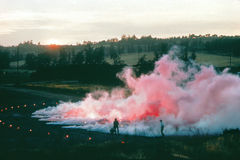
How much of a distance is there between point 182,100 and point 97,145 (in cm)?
1485

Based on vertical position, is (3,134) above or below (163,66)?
below

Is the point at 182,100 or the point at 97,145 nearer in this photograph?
the point at 97,145

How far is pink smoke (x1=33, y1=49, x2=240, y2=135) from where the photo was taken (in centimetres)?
3706

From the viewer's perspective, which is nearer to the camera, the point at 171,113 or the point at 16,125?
the point at 171,113

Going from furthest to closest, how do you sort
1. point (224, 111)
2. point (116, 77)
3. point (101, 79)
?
point (101, 79) → point (116, 77) → point (224, 111)

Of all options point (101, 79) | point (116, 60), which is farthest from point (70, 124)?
point (116, 60)

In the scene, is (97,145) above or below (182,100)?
below

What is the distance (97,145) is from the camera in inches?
1150

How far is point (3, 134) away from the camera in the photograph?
38031 millimetres

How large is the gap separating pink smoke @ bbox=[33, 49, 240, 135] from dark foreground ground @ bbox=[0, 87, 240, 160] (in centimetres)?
422

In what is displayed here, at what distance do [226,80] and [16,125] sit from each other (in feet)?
92.5

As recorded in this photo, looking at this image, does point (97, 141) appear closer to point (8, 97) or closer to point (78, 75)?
point (8, 97)

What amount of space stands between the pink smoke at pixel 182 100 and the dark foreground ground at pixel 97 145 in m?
4.22

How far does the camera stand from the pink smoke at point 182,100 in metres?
37.1
